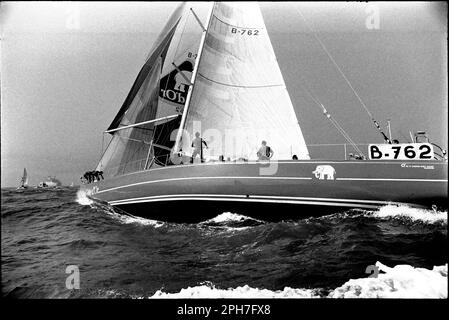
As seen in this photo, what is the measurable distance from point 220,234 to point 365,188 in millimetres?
3281

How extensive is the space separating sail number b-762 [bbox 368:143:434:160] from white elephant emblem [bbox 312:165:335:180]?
910 millimetres

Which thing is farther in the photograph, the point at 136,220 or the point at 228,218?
the point at 136,220

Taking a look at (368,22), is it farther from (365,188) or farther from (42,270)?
(42,270)

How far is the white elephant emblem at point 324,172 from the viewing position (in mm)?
6766

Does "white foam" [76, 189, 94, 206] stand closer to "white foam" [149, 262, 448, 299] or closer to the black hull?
the black hull

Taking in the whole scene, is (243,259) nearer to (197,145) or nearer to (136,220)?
(197,145)

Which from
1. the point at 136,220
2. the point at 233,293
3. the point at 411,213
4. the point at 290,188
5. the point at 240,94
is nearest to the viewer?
the point at 233,293

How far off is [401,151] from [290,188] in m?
2.45

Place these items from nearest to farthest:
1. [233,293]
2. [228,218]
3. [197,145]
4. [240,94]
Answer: [233,293] → [228,218] → [197,145] → [240,94]

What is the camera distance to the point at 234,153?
30.1ft

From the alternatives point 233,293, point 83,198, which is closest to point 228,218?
point 233,293

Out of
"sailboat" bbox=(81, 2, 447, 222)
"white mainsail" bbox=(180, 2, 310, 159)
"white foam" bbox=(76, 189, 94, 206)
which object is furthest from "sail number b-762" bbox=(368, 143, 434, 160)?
"white foam" bbox=(76, 189, 94, 206)

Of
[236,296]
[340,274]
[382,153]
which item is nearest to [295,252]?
[340,274]

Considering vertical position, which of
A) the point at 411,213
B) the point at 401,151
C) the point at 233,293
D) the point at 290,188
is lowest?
the point at 233,293
